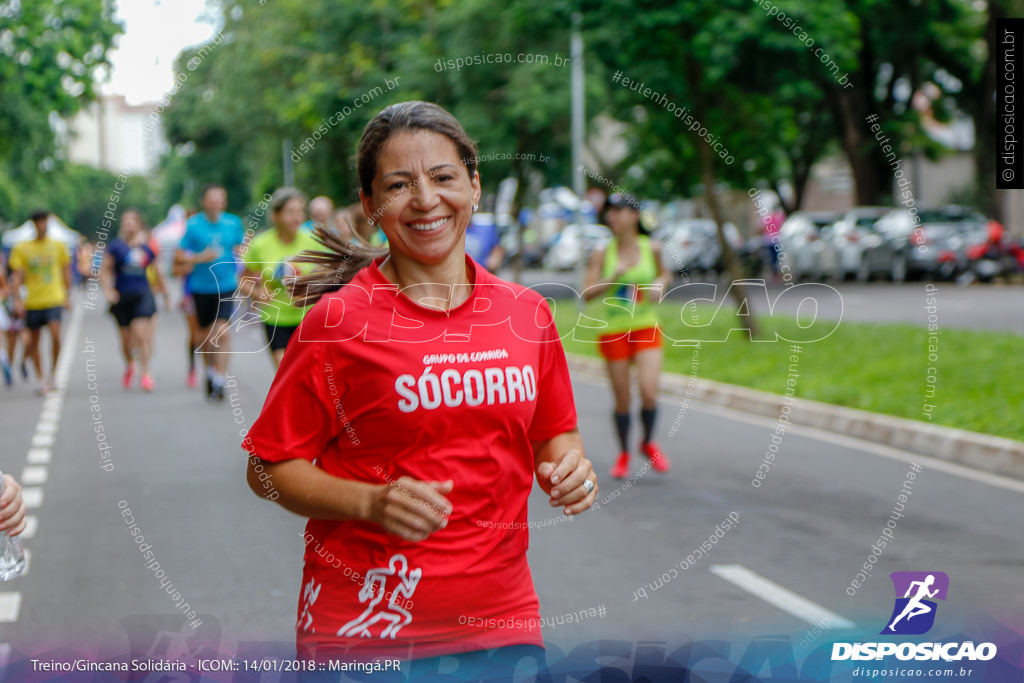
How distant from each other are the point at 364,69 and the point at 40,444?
12.6ft

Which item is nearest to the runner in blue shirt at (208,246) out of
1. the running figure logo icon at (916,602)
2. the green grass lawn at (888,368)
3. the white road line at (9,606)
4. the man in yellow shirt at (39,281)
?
the man in yellow shirt at (39,281)

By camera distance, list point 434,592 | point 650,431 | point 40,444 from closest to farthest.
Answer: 1. point 434,592
2. point 650,431
3. point 40,444

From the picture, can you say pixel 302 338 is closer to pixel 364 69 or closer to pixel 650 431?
pixel 650 431

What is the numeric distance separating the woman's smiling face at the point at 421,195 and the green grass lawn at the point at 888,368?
17.4ft

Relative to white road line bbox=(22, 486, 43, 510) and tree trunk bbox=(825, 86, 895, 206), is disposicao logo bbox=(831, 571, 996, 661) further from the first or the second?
tree trunk bbox=(825, 86, 895, 206)

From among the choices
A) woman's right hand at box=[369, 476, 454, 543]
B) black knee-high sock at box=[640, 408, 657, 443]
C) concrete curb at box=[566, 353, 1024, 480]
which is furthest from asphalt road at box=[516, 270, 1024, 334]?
woman's right hand at box=[369, 476, 454, 543]

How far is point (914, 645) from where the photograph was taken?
336cm

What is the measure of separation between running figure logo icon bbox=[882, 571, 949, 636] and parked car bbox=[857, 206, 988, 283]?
794 inches

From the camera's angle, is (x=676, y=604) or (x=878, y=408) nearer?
(x=676, y=604)

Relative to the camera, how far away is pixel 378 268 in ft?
8.23

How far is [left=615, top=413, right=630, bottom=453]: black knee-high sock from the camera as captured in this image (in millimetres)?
8266

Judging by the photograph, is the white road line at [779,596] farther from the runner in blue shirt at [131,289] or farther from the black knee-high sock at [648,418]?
the runner in blue shirt at [131,289]

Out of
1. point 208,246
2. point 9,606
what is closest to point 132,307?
point 208,246

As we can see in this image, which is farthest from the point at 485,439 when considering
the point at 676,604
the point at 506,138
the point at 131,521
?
the point at 506,138
